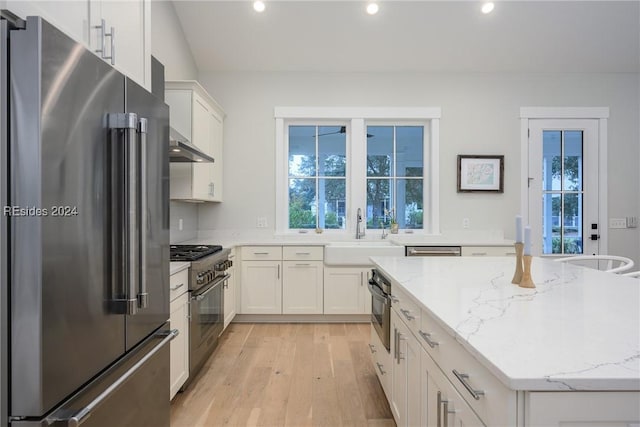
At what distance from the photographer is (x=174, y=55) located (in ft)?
11.7

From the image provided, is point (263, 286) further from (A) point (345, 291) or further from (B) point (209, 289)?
(B) point (209, 289)

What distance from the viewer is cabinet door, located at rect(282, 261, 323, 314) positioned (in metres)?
3.80

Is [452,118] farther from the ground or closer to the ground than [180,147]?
farther from the ground

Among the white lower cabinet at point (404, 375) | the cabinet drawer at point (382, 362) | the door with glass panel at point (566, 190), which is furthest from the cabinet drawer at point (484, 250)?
the white lower cabinet at point (404, 375)

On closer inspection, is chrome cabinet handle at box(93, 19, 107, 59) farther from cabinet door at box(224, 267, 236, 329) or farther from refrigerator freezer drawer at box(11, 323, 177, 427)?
cabinet door at box(224, 267, 236, 329)

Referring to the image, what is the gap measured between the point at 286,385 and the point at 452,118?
11.5 feet

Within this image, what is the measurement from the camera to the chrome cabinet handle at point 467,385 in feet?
2.91

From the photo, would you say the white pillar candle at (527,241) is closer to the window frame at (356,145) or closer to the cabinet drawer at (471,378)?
the cabinet drawer at (471,378)

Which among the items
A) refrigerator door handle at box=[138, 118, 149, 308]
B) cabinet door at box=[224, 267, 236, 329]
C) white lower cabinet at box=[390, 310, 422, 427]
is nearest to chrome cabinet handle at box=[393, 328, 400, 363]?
white lower cabinet at box=[390, 310, 422, 427]

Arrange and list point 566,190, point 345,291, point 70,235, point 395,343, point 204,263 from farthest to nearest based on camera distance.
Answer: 1. point 566,190
2. point 345,291
3. point 204,263
4. point 395,343
5. point 70,235

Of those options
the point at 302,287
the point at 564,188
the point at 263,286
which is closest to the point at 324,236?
the point at 302,287

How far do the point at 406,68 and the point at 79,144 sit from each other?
3945 mm

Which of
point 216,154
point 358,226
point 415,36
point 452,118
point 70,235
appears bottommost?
point 358,226

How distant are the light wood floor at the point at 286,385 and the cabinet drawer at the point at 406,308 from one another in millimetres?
741
